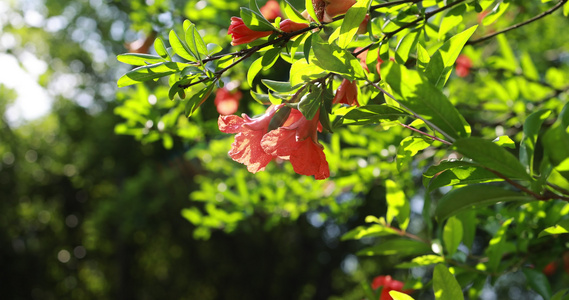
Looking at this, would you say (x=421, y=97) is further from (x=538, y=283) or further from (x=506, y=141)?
(x=538, y=283)

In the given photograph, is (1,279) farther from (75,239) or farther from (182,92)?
(182,92)

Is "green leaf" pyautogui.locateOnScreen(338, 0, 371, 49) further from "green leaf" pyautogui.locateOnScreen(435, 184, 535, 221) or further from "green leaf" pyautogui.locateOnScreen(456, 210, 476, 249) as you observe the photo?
"green leaf" pyautogui.locateOnScreen(456, 210, 476, 249)

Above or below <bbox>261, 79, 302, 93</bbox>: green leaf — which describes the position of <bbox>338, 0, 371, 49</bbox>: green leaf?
above

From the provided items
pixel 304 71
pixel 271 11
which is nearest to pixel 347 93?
pixel 304 71

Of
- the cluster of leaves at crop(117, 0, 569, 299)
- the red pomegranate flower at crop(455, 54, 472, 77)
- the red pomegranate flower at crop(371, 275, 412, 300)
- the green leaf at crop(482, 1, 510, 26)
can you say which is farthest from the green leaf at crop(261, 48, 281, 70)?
the red pomegranate flower at crop(455, 54, 472, 77)

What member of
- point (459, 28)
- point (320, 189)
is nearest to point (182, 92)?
point (459, 28)

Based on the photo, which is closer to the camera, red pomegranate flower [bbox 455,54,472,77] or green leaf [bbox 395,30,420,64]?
green leaf [bbox 395,30,420,64]

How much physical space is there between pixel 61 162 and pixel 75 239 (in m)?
1.29

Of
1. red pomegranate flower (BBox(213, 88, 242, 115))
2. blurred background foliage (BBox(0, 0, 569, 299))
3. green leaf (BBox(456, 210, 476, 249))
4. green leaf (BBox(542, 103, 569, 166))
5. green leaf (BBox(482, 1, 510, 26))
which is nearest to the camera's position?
green leaf (BBox(542, 103, 569, 166))

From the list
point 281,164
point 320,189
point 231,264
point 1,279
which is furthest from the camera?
point 231,264

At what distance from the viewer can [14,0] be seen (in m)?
4.41

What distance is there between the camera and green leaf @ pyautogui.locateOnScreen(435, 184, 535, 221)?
0.34m

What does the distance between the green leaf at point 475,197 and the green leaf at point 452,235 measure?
348 mm

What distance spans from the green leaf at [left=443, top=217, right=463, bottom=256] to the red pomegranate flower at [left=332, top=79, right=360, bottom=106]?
1.08 feet
